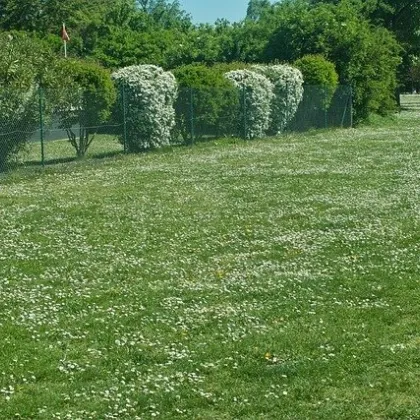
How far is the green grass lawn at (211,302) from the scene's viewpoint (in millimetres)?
6281

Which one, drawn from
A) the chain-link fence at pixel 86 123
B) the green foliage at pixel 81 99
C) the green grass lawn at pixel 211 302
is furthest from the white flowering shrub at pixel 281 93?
the green grass lawn at pixel 211 302

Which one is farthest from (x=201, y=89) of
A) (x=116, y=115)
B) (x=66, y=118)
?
(x=66, y=118)

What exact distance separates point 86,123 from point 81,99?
0.69 metres

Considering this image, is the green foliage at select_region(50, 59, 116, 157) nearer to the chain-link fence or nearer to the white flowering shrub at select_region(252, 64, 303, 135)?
the chain-link fence

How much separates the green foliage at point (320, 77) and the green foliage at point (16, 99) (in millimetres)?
14949

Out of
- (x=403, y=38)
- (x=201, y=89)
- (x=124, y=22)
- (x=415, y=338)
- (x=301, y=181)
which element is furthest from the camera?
(x=124, y=22)

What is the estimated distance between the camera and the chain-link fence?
2178 centimetres

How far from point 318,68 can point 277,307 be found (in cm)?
2874

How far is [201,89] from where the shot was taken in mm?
29000

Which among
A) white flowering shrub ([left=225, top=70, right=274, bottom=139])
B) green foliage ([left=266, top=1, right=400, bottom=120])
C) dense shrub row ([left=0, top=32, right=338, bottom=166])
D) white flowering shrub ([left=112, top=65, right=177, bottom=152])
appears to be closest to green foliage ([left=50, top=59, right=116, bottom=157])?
dense shrub row ([left=0, top=32, right=338, bottom=166])

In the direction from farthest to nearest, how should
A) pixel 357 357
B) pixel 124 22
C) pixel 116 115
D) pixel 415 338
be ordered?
pixel 124 22 → pixel 116 115 → pixel 415 338 → pixel 357 357

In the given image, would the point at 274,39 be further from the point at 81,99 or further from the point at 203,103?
the point at 81,99

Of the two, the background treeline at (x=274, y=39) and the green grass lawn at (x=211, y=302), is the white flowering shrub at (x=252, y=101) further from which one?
the green grass lawn at (x=211, y=302)

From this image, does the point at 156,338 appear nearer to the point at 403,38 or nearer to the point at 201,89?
the point at 201,89
